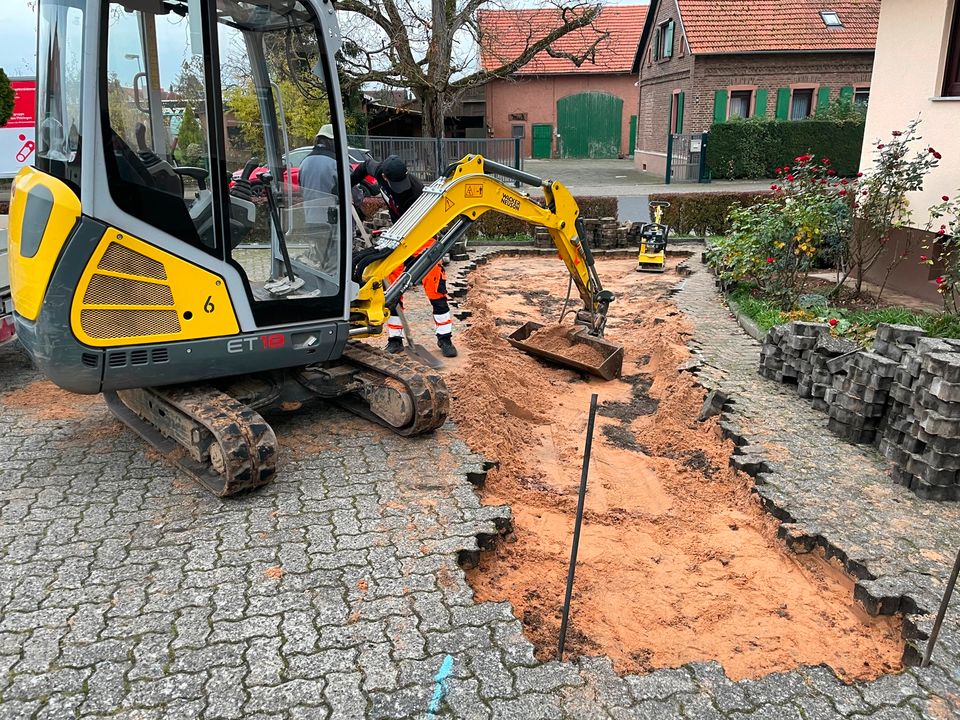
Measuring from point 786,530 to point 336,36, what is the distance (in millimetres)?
4192

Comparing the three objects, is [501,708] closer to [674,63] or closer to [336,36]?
[336,36]

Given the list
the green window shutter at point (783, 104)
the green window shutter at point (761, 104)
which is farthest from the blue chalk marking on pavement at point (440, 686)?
the green window shutter at point (783, 104)

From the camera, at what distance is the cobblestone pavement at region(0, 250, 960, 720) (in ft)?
9.72

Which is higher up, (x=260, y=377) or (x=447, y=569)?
(x=260, y=377)

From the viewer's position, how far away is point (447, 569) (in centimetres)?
379

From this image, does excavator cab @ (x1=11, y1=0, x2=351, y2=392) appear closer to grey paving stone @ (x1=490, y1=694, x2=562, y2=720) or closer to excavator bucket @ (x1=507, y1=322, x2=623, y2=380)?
grey paving stone @ (x1=490, y1=694, x2=562, y2=720)

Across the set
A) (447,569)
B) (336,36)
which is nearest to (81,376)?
(447,569)

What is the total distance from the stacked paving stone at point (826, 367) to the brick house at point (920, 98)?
224 centimetres

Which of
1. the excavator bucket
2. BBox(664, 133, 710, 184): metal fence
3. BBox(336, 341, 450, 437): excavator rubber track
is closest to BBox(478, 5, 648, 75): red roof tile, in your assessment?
BBox(664, 133, 710, 184): metal fence

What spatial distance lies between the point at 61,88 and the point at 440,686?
3792 millimetres

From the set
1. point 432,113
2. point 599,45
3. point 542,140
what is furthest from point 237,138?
point 599,45

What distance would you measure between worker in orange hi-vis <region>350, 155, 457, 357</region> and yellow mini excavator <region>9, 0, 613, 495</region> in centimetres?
184

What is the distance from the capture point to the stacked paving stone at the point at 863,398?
515 centimetres

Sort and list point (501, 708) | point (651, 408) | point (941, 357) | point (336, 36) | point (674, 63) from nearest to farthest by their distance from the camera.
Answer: point (501, 708)
point (941, 357)
point (336, 36)
point (651, 408)
point (674, 63)
